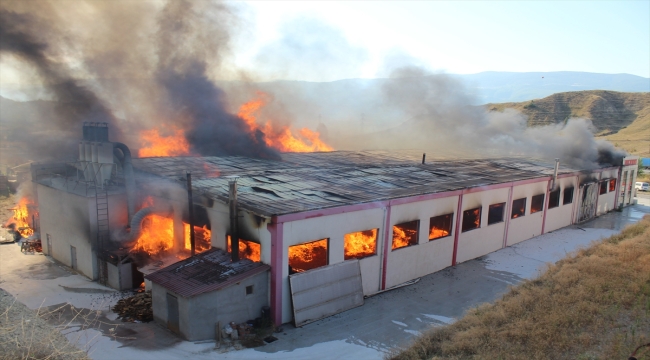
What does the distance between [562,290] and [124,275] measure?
13.8 meters

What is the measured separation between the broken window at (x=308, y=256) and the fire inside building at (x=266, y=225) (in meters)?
0.04

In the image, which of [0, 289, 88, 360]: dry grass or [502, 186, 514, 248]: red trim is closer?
[0, 289, 88, 360]: dry grass

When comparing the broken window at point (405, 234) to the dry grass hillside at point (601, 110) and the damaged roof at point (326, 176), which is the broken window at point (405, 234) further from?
the dry grass hillside at point (601, 110)

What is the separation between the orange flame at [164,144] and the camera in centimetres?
2495

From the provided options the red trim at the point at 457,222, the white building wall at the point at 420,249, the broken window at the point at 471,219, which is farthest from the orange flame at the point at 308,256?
the broken window at the point at 471,219

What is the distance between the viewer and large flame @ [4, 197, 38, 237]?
20.1 m

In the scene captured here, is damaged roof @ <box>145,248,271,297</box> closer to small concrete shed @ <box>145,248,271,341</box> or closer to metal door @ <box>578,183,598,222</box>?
small concrete shed @ <box>145,248,271,341</box>

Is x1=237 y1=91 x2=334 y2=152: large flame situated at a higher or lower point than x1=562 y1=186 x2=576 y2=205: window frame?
higher

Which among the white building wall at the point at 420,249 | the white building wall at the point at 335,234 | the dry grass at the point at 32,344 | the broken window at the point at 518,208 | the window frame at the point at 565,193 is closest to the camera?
the dry grass at the point at 32,344

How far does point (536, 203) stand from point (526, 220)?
1376mm

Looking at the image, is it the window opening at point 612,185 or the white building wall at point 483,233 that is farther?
the window opening at point 612,185

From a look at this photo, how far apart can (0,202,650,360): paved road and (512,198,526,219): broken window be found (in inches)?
59.5

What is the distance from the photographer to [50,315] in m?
12.2

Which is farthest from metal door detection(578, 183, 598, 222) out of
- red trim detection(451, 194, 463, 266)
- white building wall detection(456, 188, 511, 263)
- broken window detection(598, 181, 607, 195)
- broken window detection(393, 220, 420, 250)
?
broken window detection(393, 220, 420, 250)
